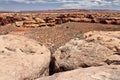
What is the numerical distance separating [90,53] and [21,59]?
8.68ft

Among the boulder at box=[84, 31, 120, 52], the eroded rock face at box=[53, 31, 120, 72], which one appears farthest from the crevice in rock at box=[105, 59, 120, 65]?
the boulder at box=[84, 31, 120, 52]

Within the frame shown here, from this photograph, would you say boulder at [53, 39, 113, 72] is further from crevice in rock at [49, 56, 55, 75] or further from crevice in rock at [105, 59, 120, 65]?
crevice in rock at [49, 56, 55, 75]

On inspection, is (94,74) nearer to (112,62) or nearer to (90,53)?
(112,62)

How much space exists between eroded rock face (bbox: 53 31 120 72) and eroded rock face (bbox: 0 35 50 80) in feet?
2.16

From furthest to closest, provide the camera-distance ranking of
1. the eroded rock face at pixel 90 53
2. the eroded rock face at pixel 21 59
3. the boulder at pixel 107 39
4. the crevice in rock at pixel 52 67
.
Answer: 1. the crevice in rock at pixel 52 67
2. the boulder at pixel 107 39
3. the eroded rock face at pixel 90 53
4. the eroded rock face at pixel 21 59

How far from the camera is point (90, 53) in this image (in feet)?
33.1

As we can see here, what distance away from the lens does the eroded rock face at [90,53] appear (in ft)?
32.3

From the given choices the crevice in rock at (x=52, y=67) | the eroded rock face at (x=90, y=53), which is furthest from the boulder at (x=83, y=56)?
the crevice in rock at (x=52, y=67)

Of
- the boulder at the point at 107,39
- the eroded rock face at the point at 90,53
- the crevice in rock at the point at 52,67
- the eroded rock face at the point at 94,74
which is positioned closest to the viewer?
the eroded rock face at the point at 94,74

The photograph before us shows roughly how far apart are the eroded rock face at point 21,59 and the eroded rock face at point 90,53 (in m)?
0.66

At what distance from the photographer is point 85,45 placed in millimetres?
10555

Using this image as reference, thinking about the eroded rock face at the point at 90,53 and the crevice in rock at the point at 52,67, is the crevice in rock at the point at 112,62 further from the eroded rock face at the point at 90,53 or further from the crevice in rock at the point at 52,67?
the crevice in rock at the point at 52,67

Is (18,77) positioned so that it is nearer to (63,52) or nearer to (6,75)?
(6,75)

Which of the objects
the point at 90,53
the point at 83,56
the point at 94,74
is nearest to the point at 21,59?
the point at 83,56
